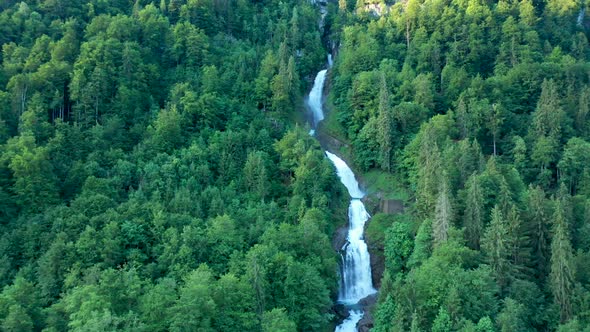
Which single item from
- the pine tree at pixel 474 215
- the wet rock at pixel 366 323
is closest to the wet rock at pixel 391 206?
the pine tree at pixel 474 215

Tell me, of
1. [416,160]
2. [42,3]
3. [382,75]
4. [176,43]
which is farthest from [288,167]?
[42,3]

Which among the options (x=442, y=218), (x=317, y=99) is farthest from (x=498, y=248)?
(x=317, y=99)

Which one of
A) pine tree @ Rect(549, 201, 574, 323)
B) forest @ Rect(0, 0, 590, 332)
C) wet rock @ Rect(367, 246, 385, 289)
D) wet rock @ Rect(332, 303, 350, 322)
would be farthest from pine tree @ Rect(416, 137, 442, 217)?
pine tree @ Rect(549, 201, 574, 323)

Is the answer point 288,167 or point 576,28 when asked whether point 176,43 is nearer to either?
point 288,167

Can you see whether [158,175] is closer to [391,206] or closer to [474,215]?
[391,206]

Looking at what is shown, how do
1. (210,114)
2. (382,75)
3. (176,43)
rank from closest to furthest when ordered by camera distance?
1. (210,114)
2. (382,75)
3. (176,43)

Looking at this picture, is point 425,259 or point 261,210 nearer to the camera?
point 425,259
